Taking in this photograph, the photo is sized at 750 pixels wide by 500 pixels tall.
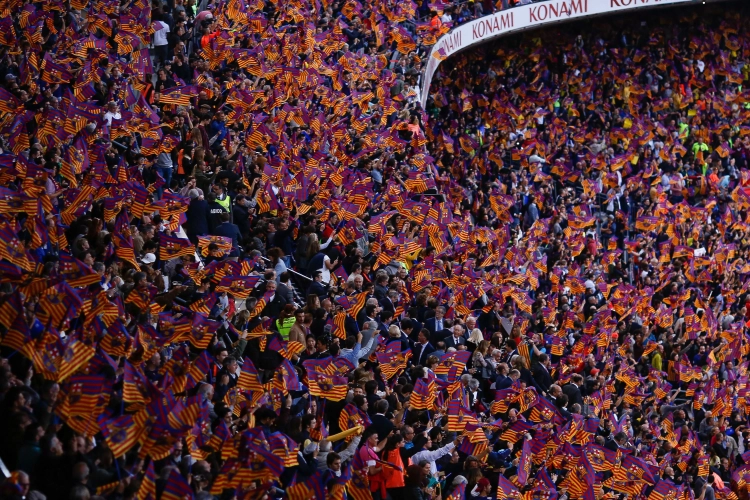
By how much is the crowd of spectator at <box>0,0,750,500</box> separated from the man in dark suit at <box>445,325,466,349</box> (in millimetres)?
134

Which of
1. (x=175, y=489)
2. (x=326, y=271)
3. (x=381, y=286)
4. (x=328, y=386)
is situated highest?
(x=326, y=271)

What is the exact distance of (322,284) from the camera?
52.0 feet

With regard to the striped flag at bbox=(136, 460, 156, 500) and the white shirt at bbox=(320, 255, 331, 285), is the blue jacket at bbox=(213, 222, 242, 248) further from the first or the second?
the striped flag at bbox=(136, 460, 156, 500)

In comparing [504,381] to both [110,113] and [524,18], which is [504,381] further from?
[524,18]

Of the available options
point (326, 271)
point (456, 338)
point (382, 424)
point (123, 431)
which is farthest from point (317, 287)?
point (123, 431)

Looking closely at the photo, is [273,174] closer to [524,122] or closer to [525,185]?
[525,185]

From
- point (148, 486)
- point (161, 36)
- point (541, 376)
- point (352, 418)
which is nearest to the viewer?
point (148, 486)

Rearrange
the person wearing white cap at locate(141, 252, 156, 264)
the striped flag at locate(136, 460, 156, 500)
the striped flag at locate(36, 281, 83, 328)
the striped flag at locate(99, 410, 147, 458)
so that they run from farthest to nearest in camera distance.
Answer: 1. the person wearing white cap at locate(141, 252, 156, 264)
2. the striped flag at locate(36, 281, 83, 328)
3. the striped flag at locate(99, 410, 147, 458)
4. the striped flag at locate(136, 460, 156, 500)

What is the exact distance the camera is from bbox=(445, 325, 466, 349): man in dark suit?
612 inches

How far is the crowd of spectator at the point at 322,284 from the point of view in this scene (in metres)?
10.5

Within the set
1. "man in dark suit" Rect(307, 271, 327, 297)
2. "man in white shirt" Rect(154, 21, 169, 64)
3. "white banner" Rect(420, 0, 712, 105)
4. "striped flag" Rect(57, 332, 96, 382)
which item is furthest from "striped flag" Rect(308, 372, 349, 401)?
"white banner" Rect(420, 0, 712, 105)

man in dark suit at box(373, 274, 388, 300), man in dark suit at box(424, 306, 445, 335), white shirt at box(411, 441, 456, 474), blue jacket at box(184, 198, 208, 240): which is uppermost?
blue jacket at box(184, 198, 208, 240)

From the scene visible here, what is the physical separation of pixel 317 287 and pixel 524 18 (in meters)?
20.7

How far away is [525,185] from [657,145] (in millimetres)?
7730
